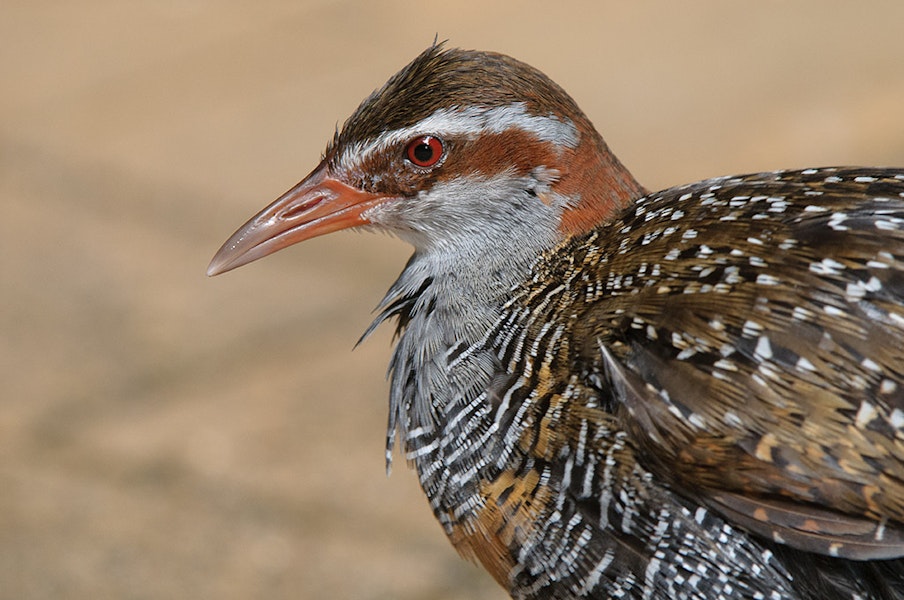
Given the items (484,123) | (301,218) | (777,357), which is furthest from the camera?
(301,218)

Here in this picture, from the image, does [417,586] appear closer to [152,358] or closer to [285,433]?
[285,433]

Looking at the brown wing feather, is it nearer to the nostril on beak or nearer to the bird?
the bird

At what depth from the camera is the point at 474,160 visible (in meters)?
3.02

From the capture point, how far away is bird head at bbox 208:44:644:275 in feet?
9.78


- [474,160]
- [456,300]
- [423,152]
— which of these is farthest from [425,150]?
[456,300]

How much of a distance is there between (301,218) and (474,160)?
0.50 m

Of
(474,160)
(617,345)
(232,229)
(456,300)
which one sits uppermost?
(474,160)

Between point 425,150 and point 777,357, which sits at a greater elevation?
point 425,150

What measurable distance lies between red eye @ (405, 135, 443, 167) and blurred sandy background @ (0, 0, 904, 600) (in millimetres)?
2008

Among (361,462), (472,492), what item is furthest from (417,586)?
(472,492)

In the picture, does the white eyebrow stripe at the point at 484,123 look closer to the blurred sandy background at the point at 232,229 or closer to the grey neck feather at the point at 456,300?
the grey neck feather at the point at 456,300

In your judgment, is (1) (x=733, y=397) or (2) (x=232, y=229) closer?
(1) (x=733, y=397)

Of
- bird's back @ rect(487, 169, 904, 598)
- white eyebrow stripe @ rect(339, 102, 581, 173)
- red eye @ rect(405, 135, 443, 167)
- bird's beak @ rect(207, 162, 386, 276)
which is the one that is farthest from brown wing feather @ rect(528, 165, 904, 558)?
bird's beak @ rect(207, 162, 386, 276)

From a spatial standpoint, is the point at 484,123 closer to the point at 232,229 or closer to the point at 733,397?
the point at 733,397
